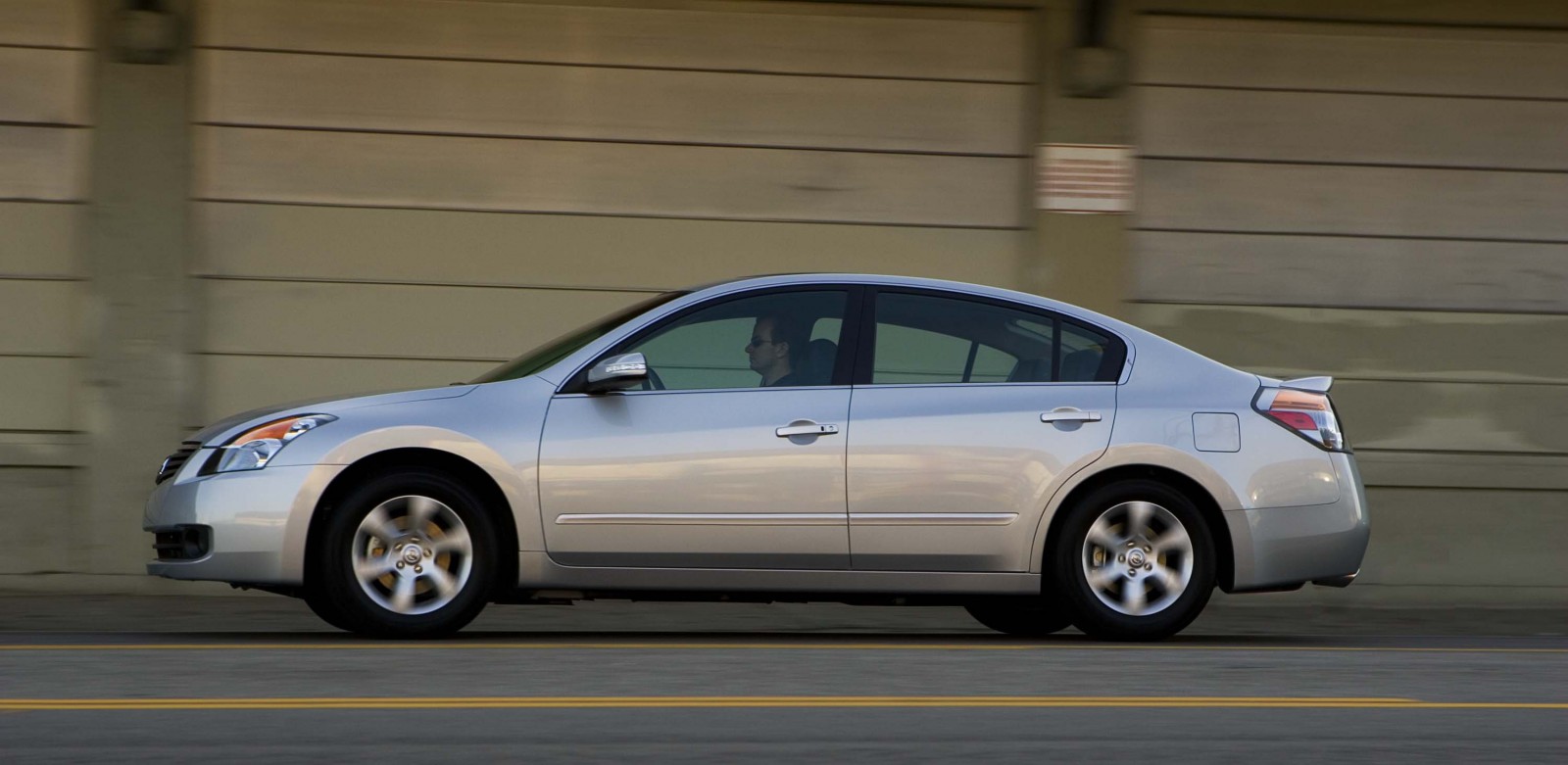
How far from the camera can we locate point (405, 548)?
287 inches

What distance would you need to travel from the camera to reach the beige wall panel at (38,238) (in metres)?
11.2

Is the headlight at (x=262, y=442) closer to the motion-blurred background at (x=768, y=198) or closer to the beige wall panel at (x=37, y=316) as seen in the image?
the motion-blurred background at (x=768, y=198)

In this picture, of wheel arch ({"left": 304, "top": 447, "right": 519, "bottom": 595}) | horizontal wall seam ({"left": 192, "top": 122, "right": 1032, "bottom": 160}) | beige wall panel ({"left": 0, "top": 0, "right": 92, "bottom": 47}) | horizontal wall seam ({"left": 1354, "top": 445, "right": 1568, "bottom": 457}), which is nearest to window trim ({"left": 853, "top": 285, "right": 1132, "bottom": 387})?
wheel arch ({"left": 304, "top": 447, "right": 519, "bottom": 595})

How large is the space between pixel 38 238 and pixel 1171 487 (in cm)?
685

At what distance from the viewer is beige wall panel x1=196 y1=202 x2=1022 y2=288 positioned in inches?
447

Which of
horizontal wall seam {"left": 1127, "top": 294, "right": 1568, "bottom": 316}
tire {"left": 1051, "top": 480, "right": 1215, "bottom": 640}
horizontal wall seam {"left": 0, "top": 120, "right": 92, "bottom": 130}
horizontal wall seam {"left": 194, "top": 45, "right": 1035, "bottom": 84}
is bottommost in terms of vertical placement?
tire {"left": 1051, "top": 480, "right": 1215, "bottom": 640}

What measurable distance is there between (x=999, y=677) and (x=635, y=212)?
578cm

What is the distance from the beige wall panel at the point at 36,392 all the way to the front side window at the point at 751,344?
495 centimetres

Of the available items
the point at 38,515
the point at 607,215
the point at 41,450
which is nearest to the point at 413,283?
the point at 607,215

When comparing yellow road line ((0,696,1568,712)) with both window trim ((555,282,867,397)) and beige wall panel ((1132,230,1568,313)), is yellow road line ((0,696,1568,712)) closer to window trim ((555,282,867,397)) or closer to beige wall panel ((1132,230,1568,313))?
window trim ((555,282,867,397))

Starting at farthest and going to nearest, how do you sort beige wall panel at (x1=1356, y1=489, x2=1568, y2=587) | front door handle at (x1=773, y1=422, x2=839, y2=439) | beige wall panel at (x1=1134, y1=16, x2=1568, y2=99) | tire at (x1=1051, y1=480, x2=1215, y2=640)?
beige wall panel at (x1=1134, y1=16, x2=1568, y2=99) < beige wall panel at (x1=1356, y1=489, x2=1568, y2=587) < tire at (x1=1051, y1=480, x2=1215, y2=640) < front door handle at (x1=773, y1=422, x2=839, y2=439)

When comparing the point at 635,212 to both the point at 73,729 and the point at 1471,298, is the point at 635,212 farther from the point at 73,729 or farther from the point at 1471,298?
the point at 73,729

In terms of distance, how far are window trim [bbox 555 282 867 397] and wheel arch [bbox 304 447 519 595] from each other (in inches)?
17.8

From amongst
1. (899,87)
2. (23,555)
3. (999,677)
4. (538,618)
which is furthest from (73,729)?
(899,87)
